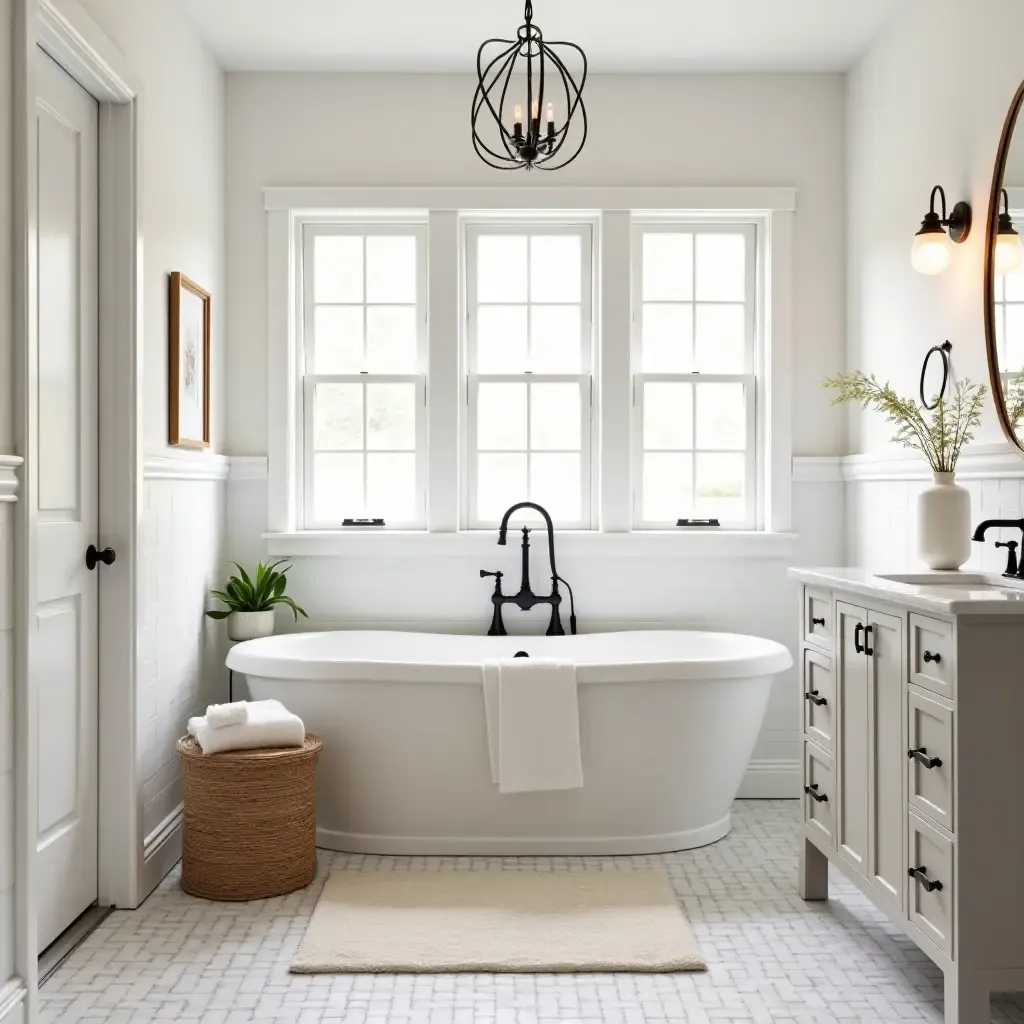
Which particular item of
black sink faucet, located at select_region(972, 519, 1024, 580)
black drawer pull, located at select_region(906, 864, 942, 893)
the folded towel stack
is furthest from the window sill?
black drawer pull, located at select_region(906, 864, 942, 893)

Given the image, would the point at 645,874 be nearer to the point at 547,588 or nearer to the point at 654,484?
the point at 547,588

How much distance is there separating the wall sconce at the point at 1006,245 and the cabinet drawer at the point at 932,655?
3.70 feet

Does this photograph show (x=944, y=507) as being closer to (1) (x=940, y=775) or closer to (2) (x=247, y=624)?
(1) (x=940, y=775)

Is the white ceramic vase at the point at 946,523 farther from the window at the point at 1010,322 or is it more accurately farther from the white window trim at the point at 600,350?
the white window trim at the point at 600,350

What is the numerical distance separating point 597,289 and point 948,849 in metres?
2.74

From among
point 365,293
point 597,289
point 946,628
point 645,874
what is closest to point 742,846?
point 645,874

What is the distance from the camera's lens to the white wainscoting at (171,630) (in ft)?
10.7

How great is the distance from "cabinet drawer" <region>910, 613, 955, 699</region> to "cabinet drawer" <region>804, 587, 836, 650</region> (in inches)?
20.2

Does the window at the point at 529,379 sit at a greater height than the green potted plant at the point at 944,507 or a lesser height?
greater

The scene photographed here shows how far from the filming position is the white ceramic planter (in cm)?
397

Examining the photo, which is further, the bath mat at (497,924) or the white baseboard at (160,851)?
the white baseboard at (160,851)

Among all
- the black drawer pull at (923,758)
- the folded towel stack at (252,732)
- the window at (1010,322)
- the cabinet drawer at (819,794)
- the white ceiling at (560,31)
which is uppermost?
the white ceiling at (560,31)

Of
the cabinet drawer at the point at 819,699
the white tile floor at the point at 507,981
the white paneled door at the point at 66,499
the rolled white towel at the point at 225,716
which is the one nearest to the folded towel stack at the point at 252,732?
the rolled white towel at the point at 225,716

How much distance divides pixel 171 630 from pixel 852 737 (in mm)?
2190
